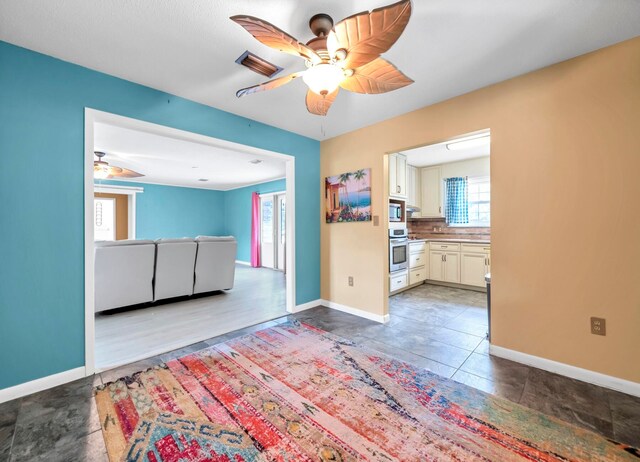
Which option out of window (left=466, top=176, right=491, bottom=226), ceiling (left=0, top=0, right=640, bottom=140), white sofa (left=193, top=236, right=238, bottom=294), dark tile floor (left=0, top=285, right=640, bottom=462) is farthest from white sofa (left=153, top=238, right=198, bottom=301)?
window (left=466, top=176, right=491, bottom=226)

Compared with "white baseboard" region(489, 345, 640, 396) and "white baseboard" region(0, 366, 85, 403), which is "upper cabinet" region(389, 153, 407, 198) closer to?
"white baseboard" region(489, 345, 640, 396)

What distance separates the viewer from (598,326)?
200 cm

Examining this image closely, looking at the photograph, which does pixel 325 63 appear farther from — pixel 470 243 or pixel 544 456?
pixel 470 243

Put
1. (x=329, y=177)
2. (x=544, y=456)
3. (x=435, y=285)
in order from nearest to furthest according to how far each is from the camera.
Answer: (x=544, y=456)
(x=329, y=177)
(x=435, y=285)

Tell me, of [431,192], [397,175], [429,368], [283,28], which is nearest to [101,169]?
[283,28]

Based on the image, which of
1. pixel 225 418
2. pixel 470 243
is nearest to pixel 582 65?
pixel 470 243

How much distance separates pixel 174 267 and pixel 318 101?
3.38m

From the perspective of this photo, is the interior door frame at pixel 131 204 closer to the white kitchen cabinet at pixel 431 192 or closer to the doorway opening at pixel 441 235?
the doorway opening at pixel 441 235

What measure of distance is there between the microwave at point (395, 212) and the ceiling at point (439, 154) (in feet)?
3.01

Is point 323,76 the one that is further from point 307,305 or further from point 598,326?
point 307,305

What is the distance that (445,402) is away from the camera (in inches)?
70.5

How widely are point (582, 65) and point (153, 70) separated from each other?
3353 mm

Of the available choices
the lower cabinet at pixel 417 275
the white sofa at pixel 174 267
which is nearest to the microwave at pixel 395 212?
the lower cabinet at pixel 417 275

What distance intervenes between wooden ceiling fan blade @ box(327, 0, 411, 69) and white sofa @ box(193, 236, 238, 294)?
364cm
